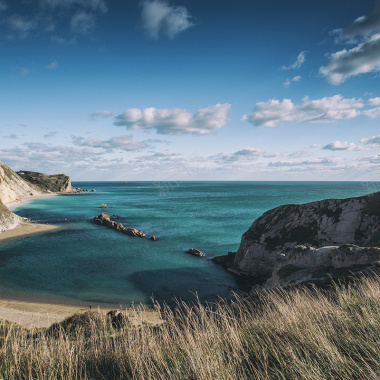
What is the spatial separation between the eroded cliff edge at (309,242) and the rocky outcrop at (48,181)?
173 m

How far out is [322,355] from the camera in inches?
183

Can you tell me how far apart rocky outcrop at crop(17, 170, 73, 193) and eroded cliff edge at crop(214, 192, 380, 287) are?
173m

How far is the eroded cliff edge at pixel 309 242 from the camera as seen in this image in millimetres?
17177

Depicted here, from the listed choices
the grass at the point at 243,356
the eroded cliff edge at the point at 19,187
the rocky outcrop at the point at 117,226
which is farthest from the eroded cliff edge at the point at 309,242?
the eroded cliff edge at the point at 19,187

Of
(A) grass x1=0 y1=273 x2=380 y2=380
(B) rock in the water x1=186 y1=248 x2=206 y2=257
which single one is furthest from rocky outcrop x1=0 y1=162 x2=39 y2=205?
(A) grass x1=0 y1=273 x2=380 y2=380

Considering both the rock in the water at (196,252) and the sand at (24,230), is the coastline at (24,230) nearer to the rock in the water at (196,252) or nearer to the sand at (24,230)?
A: the sand at (24,230)

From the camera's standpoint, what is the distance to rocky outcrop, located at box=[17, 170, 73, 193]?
17294 centimetres

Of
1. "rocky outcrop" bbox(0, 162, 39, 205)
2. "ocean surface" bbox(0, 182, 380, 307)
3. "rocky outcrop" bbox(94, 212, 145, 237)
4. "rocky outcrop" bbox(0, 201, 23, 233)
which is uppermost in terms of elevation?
"rocky outcrop" bbox(0, 162, 39, 205)

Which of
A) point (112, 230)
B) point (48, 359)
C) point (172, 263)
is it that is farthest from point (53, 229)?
point (48, 359)

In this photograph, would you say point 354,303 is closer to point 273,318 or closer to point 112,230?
point 273,318

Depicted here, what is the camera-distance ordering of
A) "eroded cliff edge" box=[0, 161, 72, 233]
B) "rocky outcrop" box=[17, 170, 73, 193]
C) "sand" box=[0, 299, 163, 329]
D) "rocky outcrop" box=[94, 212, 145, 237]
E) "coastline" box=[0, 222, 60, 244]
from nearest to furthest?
"sand" box=[0, 299, 163, 329], "coastline" box=[0, 222, 60, 244], "rocky outcrop" box=[94, 212, 145, 237], "eroded cliff edge" box=[0, 161, 72, 233], "rocky outcrop" box=[17, 170, 73, 193]

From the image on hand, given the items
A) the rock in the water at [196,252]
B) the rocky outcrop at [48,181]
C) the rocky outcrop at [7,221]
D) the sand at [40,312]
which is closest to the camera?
the sand at [40,312]

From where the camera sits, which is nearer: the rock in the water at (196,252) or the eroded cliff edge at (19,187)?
the rock in the water at (196,252)

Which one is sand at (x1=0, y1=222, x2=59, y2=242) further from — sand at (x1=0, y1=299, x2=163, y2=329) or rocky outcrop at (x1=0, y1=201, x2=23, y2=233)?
sand at (x1=0, y1=299, x2=163, y2=329)
